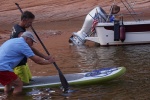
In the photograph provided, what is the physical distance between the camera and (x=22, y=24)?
29.6 ft

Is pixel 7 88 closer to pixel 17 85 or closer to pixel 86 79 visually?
pixel 17 85

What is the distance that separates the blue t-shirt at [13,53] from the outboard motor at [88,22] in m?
7.48

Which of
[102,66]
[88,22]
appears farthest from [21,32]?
[88,22]

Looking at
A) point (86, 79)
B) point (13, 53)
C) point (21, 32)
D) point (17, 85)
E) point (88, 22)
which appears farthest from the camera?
point (88, 22)

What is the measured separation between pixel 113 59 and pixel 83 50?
2.39 m

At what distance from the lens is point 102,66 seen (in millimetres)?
12102

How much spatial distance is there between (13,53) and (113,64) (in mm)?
4372

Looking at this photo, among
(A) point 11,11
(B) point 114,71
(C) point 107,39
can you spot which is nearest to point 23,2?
(A) point 11,11

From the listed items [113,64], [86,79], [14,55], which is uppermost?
[14,55]

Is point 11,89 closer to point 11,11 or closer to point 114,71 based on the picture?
point 114,71

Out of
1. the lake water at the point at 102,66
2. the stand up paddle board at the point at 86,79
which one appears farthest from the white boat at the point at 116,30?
the stand up paddle board at the point at 86,79

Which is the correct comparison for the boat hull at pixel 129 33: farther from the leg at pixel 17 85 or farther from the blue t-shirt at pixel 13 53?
the blue t-shirt at pixel 13 53

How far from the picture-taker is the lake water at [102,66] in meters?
8.91

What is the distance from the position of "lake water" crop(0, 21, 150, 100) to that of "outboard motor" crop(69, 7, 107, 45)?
28 cm
